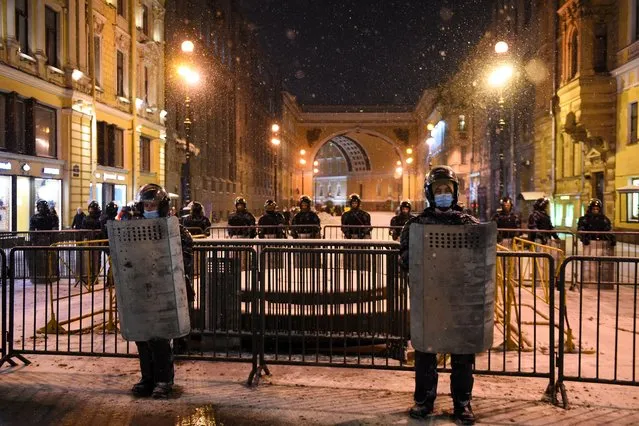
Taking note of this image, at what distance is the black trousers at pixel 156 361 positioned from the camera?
5453 millimetres

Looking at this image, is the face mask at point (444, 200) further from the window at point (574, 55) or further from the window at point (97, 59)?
the window at point (574, 55)

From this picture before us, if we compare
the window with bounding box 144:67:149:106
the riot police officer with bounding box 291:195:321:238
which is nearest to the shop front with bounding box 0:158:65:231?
the riot police officer with bounding box 291:195:321:238

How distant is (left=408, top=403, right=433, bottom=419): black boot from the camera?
4930 mm

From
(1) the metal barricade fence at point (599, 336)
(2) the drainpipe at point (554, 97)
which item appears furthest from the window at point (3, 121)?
(2) the drainpipe at point (554, 97)

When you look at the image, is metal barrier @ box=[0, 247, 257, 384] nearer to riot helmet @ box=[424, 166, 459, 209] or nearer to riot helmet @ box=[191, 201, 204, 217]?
riot helmet @ box=[424, 166, 459, 209]

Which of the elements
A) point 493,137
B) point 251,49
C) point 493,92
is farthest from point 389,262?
point 251,49

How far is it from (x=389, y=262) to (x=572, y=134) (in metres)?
24.5

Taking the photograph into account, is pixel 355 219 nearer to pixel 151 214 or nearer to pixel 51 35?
pixel 151 214

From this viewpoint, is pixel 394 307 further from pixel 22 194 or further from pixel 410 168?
pixel 410 168

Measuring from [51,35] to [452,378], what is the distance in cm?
2187

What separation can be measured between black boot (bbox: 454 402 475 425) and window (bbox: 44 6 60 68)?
70.2ft

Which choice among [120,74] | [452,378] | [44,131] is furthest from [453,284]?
[120,74]

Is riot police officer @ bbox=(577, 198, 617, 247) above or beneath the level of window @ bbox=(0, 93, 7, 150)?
beneath

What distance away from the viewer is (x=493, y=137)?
1748 inches
